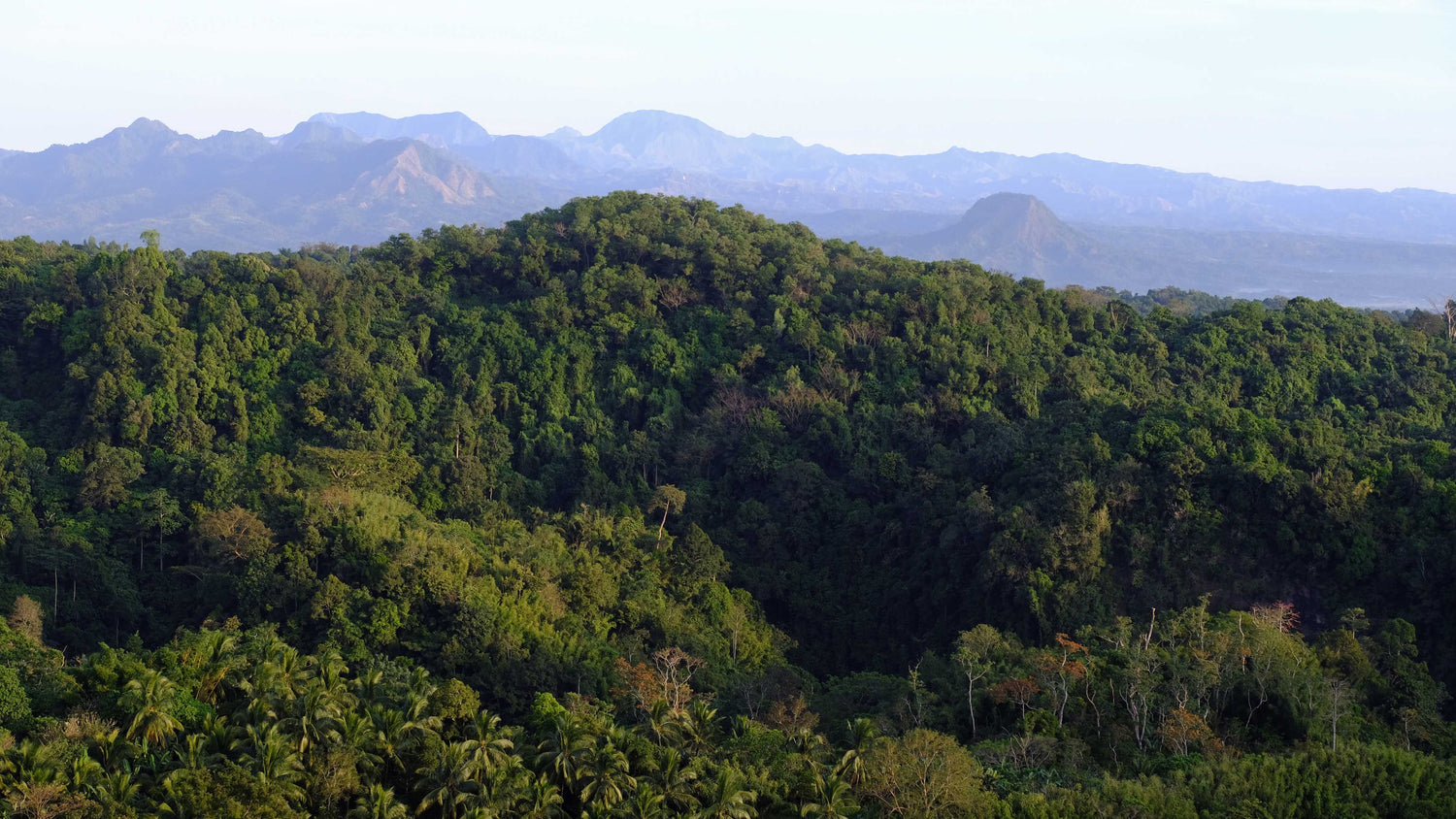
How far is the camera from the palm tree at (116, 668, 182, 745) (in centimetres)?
1595

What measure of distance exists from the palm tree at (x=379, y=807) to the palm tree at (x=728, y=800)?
4.09m

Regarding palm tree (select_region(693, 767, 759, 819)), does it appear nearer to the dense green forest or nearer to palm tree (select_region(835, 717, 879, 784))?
the dense green forest

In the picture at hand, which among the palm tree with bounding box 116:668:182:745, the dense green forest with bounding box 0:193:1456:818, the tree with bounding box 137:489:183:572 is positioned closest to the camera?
the palm tree with bounding box 116:668:182:745

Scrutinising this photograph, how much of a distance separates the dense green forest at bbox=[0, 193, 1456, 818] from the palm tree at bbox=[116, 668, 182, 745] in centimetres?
9

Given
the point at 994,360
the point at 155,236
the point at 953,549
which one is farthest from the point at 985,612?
the point at 155,236

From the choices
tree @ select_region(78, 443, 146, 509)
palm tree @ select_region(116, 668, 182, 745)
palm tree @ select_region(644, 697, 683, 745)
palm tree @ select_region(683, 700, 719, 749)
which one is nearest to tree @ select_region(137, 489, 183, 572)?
tree @ select_region(78, 443, 146, 509)

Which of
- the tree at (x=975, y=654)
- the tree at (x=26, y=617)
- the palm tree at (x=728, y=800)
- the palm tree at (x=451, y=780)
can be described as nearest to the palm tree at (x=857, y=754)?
the palm tree at (x=728, y=800)

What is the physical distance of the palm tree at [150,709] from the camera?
15945 millimetres

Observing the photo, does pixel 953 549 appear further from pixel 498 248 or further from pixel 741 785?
pixel 498 248

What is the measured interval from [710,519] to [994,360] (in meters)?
11.5

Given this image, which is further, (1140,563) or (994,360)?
(994,360)

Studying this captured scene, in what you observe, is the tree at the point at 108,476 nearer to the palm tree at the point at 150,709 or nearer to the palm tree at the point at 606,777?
the palm tree at the point at 150,709

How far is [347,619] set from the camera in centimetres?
2380

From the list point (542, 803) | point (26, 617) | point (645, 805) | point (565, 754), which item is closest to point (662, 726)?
point (565, 754)
